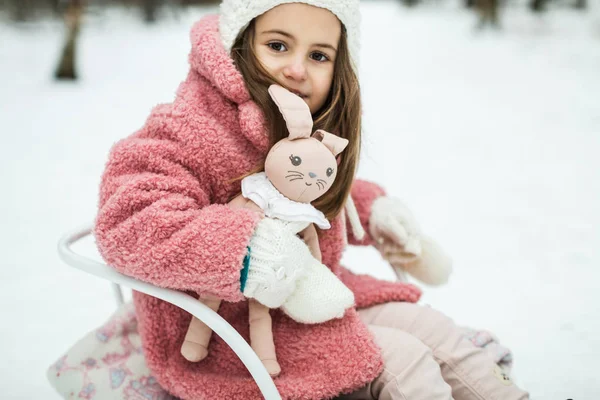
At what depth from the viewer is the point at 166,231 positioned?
80cm

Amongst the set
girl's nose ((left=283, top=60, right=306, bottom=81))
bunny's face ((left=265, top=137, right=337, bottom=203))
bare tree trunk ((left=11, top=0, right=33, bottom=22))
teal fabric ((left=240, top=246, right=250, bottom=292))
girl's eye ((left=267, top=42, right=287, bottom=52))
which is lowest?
bare tree trunk ((left=11, top=0, right=33, bottom=22))

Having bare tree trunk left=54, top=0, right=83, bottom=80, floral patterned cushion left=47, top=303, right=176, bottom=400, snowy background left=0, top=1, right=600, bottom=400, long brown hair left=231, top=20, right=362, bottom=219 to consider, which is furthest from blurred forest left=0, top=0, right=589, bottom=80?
long brown hair left=231, top=20, right=362, bottom=219

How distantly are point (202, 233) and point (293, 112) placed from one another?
0.22 m

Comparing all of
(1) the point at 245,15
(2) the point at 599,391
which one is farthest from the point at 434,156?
(1) the point at 245,15

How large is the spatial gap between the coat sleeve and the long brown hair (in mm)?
153

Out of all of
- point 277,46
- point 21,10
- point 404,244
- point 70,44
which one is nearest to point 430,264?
point 404,244

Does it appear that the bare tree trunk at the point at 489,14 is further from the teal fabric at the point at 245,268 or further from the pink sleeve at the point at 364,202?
the teal fabric at the point at 245,268

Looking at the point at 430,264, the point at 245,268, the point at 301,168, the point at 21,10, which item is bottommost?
the point at 21,10

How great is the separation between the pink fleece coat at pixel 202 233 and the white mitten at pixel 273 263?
0.02 meters

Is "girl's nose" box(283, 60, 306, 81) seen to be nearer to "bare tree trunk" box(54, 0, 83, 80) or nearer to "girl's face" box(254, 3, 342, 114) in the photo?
"girl's face" box(254, 3, 342, 114)

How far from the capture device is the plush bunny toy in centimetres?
85

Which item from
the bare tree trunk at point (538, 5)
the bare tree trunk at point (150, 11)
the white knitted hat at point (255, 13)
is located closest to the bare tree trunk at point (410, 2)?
the bare tree trunk at point (538, 5)

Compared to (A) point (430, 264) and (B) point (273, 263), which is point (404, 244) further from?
(B) point (273, 263)

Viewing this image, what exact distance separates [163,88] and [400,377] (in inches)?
112
